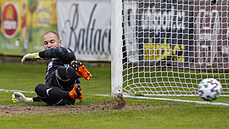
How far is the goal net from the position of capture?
27.7ft

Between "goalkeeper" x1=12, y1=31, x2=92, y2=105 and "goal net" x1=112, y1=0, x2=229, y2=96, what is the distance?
1.79 metres

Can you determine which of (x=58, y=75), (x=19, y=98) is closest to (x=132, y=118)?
(x=58, y=75)

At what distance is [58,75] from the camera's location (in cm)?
596

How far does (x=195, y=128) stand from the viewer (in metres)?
4.48

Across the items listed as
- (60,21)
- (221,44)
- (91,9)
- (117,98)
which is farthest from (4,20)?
(117,98)

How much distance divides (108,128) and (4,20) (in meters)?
14.9

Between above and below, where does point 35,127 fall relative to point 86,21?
below

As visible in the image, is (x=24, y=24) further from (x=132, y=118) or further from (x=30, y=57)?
(x=132, y=118)

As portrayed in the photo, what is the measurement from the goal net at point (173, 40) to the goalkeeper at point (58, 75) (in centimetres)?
179

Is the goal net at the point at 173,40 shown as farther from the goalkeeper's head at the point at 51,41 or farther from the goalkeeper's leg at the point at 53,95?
the goalkeeper's leg at the point at 53,95

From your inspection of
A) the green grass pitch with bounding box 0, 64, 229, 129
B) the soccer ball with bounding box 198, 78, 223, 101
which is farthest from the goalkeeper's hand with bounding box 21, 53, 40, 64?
the soccer ball with bounding box 198, 78, 223, 101

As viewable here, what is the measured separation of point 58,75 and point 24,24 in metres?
12.4

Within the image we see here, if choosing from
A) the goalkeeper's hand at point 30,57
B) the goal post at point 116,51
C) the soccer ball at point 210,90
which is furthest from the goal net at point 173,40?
the soccer ball at point 210,90

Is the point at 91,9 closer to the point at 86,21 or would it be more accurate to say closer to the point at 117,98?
the point at 86,21
